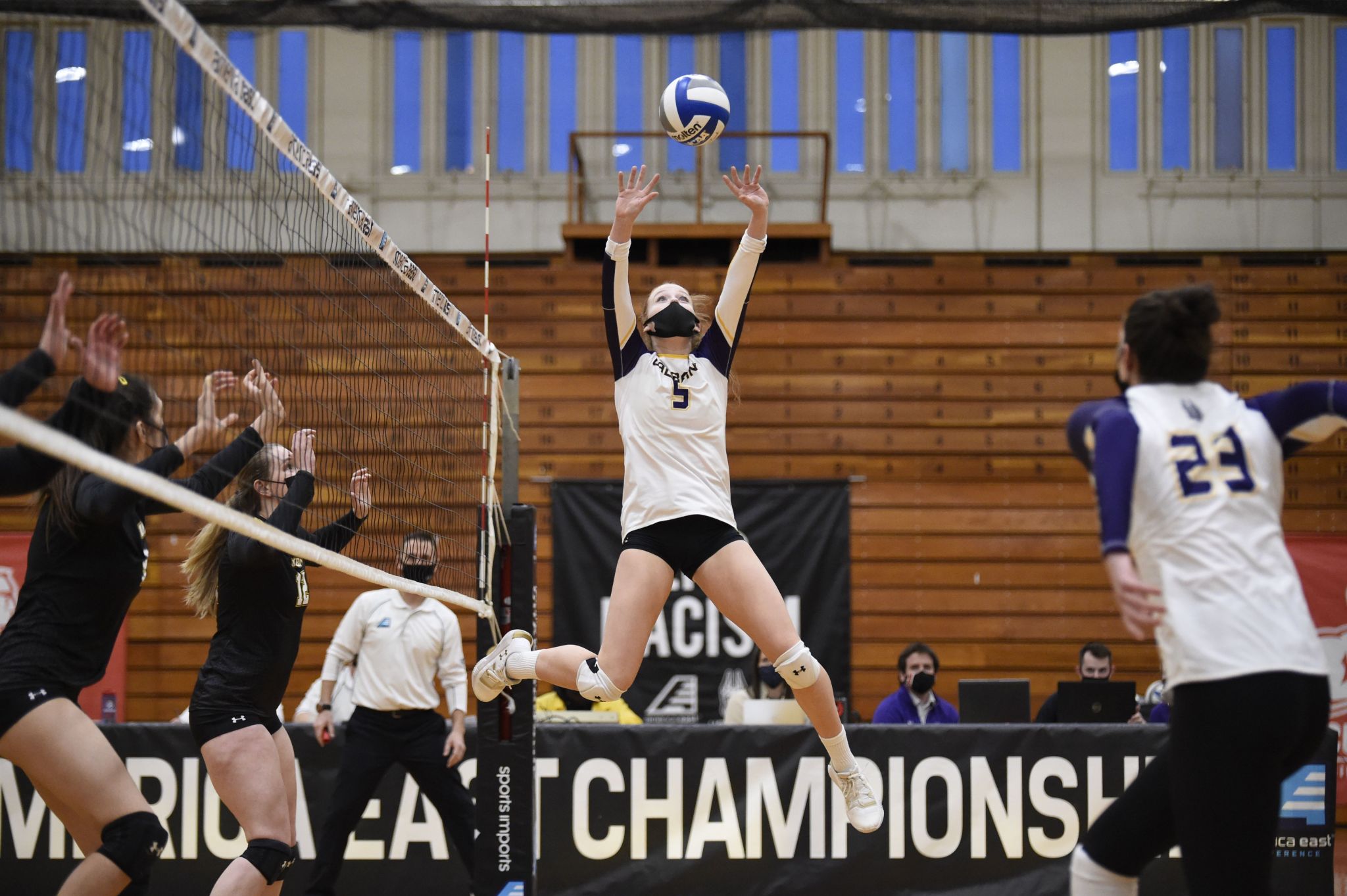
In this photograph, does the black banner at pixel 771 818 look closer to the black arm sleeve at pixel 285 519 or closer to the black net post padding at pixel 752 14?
the black arm sleeve at pixel 285 519

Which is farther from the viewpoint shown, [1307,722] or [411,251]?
[411,251]

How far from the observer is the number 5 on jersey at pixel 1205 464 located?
9.65 feet

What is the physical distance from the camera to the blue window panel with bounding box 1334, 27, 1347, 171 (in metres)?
12.6

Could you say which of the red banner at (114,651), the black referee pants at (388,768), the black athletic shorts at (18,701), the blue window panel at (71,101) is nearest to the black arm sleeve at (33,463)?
the black athletic shorts at (18,701)

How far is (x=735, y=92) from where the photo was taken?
42.5 feet

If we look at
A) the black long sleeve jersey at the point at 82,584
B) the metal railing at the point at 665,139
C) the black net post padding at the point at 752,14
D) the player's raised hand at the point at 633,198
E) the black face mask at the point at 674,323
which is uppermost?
the black net post padding at the point at 752,14

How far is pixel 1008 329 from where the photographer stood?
41.7ft

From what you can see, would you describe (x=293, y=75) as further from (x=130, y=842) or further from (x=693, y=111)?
(x=130, y=842)

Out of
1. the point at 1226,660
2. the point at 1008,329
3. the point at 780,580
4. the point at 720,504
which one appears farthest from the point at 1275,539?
the point at 1008,329

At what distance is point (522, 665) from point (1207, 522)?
9.85 ft

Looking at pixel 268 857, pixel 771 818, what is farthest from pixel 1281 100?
pixel 268 857

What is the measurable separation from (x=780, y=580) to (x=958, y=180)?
4.53 m

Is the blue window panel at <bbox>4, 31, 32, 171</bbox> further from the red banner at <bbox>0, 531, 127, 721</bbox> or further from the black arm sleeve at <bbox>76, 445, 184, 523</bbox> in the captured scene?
the black arm sleeve at <bbox>76, 445, 184, 523</bbox>

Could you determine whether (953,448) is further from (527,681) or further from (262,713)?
(262,713)
